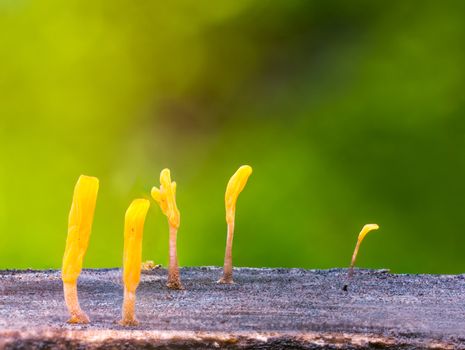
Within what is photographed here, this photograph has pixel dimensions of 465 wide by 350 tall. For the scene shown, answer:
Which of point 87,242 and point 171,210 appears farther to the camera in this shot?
point 171,210

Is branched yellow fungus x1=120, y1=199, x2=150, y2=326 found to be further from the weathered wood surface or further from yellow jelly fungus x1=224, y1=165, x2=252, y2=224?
yellow jelly fungus x1=224, y1=165, x2=252, y2=224

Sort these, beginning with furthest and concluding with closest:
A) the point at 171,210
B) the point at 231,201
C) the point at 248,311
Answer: the point at 231,201 → the point at 171,210 → the point at 248,311

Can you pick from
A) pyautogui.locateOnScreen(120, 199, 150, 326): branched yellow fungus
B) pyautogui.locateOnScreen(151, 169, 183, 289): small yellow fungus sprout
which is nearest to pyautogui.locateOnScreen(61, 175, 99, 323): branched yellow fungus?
pyautogui.locateOnScreen(120, 199, 150, 326): branched yellow fungus

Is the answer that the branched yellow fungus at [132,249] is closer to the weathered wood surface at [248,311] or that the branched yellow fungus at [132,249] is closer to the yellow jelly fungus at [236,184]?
the weathered wood surface at [248,311]

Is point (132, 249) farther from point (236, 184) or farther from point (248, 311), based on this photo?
point (236, 184)

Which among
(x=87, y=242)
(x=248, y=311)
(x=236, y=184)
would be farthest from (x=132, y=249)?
(x=236, y=184)

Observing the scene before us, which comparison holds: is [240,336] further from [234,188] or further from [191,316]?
[234,188]
